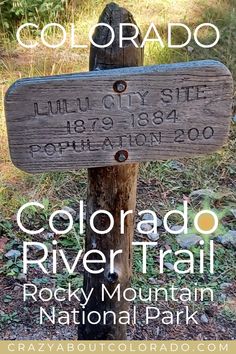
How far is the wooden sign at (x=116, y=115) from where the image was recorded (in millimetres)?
1687

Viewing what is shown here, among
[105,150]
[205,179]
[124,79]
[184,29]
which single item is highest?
[124,79]

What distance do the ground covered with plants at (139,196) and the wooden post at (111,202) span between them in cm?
61

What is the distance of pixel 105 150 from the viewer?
1756 mm

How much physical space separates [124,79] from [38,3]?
3.63m

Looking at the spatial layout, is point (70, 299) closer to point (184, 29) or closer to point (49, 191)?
point (49, 191)

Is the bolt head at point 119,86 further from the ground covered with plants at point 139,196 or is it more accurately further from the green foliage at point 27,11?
the green foliage at point 27,11

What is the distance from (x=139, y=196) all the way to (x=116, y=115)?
6.51 ft

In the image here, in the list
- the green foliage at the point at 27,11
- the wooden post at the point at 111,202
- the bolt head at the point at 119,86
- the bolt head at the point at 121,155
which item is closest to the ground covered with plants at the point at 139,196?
the green foliage at the point at 27,11

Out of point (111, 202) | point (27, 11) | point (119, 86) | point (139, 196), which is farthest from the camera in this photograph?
point (27, 11)

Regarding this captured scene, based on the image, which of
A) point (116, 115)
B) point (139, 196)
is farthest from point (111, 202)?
point (139, 196)

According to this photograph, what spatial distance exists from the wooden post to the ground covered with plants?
24.0 inches

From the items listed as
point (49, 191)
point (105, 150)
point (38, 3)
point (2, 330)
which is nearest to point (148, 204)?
point (49, 191)

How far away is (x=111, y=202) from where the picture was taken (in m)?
1.95

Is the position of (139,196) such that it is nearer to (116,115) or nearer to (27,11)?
(116,115)
